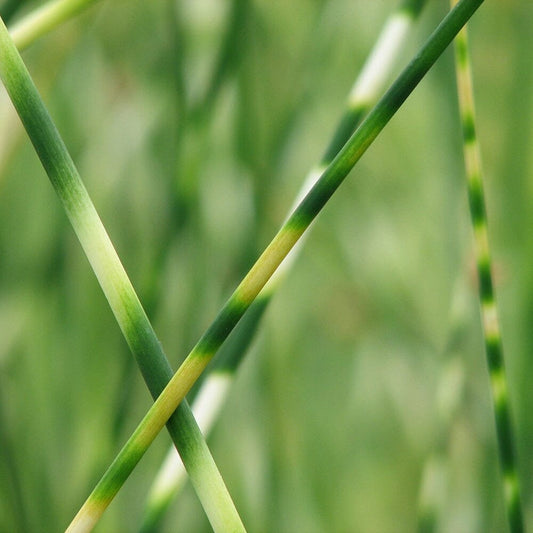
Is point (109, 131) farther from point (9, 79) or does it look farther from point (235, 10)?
point (9, 79)

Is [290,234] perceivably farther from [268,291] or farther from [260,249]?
[260,249]

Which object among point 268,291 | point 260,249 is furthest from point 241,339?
point 260,249

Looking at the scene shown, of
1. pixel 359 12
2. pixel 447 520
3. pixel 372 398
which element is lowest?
pixel 447 520

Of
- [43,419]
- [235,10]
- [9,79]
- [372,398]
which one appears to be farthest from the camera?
[372,398]

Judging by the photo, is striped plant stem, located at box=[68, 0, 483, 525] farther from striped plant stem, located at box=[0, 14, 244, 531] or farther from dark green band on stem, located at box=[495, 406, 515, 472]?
dark green band on stem, located at box=[495, 406, 515, 472]

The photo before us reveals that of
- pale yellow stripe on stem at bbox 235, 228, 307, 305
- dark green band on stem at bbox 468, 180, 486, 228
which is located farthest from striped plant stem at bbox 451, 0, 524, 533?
pale yellow stripe on stem at bbox 235, 228, 307, 305

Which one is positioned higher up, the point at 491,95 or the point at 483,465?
the point at 491,95

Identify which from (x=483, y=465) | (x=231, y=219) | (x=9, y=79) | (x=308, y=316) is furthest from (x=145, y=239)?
(x=9, y=79)
